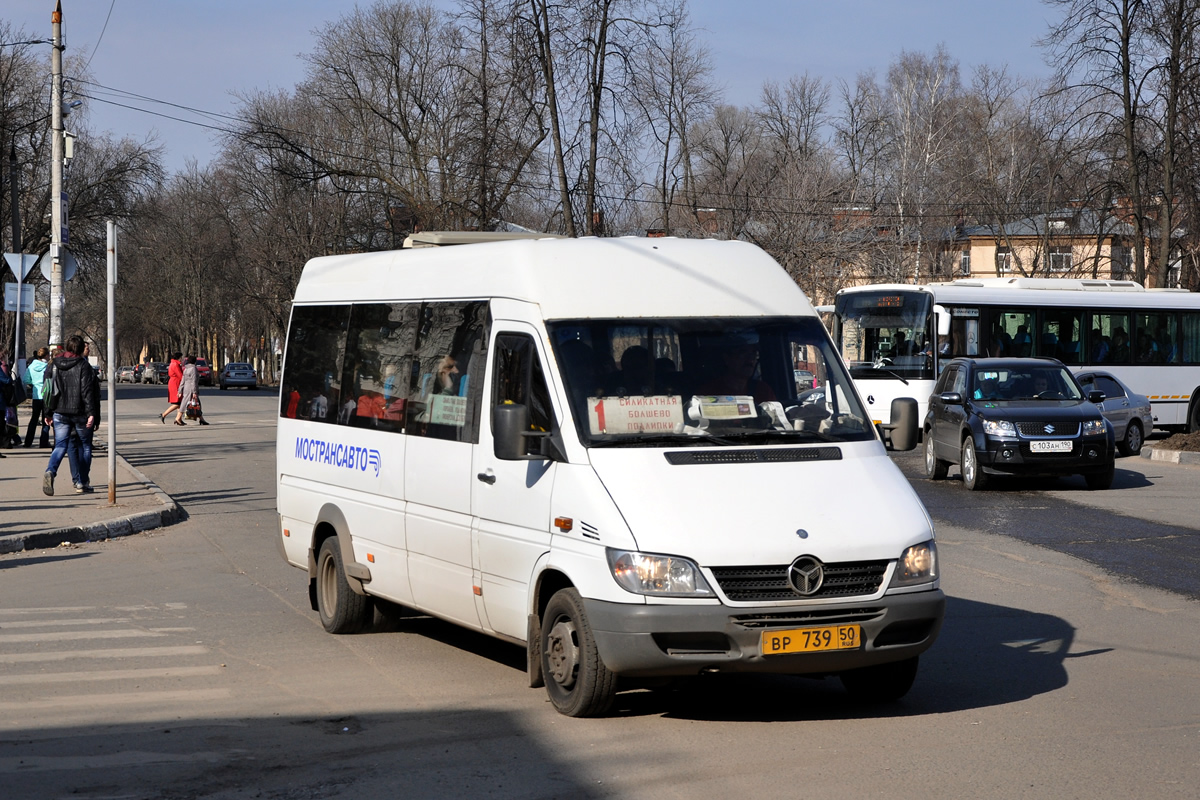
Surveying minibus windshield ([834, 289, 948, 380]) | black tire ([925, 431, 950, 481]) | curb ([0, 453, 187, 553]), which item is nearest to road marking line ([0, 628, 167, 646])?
curb ([0, 453, 187, 553])

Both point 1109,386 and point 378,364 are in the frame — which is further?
point 1109,386

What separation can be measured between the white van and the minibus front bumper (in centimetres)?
1

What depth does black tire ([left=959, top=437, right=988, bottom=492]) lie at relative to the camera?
18.5 m

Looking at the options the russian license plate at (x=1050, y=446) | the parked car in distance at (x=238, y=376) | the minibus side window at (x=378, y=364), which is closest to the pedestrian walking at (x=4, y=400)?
the russian license plate at (x=1050, y=446)

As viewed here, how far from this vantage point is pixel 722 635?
240 inches

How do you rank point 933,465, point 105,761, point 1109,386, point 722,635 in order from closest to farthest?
point 105,761
point 722,635
point 933,465
point 1109,386

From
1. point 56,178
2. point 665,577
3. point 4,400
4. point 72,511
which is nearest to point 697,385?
point 665,577

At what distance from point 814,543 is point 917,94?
65.1m

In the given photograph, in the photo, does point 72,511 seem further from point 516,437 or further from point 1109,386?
point 1109,386

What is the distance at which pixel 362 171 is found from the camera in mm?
40875

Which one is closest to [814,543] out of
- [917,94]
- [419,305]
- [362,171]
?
[419,305]

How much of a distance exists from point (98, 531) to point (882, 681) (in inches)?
386

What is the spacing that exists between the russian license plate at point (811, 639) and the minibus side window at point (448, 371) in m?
2.07

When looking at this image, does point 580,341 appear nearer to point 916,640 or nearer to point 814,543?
point 814,543
